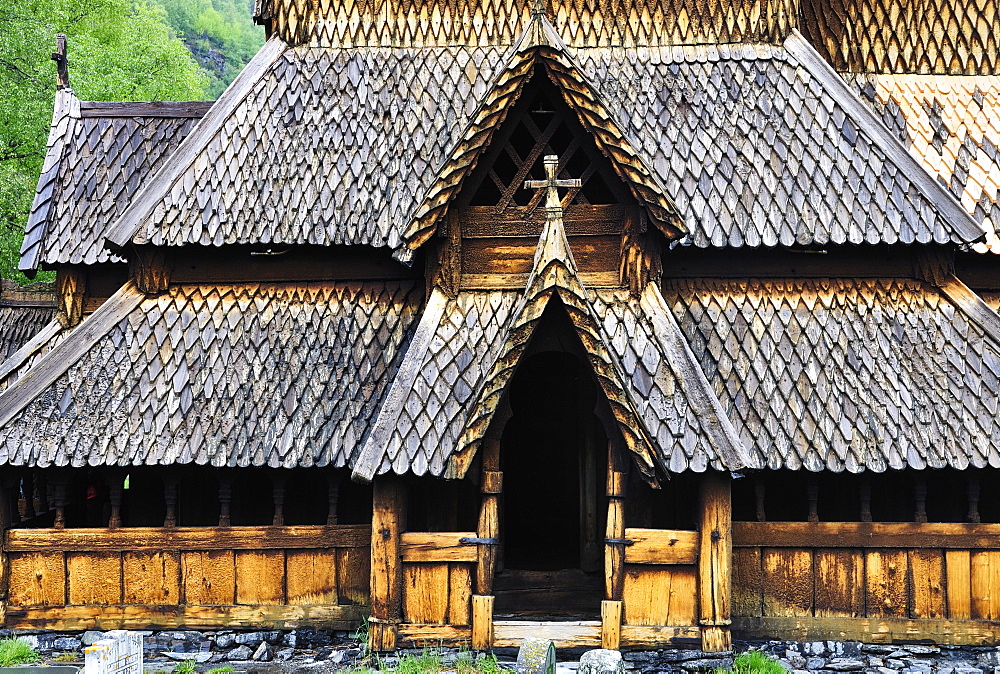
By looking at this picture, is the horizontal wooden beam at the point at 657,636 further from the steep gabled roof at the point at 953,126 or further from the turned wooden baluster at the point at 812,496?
the steep gabled roof at the point at 953,126

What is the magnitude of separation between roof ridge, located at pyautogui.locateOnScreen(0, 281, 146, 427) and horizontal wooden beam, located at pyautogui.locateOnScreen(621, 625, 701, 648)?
5389mm

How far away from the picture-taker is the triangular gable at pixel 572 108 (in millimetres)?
8078

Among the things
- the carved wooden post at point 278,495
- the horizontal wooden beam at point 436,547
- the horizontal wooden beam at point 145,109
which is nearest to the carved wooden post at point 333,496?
the carved wooden post at point 278,495

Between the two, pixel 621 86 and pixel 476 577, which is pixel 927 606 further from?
pixel 621 86

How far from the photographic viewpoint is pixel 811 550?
329 inches

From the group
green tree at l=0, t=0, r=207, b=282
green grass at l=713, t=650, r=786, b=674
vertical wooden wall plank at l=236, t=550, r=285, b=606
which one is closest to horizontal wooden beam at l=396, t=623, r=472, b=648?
vertical wooden wall plank at l=236, t=550, r=285, b=606

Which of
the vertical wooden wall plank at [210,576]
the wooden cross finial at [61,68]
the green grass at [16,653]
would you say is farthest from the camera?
the wooden cross finial at [61,68]

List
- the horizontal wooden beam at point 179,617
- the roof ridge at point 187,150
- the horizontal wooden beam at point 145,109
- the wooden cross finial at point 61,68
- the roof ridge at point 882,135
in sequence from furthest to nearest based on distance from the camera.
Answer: the wooden cross finial at point 61,68
the horizontal wooden beam at point 145,109
the roof ridge at point 187,150
the roof ridge at point 882,135
the horizontal wooden beam at point 179,617

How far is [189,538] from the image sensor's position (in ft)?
28.0

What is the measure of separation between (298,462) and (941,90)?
816cm

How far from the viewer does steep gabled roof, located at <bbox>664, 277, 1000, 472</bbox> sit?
26.5 feet

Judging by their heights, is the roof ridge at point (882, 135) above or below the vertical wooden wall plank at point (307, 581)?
above

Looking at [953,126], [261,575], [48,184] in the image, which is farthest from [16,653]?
[953,126]

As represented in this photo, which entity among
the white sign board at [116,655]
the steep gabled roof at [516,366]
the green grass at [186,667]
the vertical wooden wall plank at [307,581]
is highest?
the steep gabled roof at [516,366]
